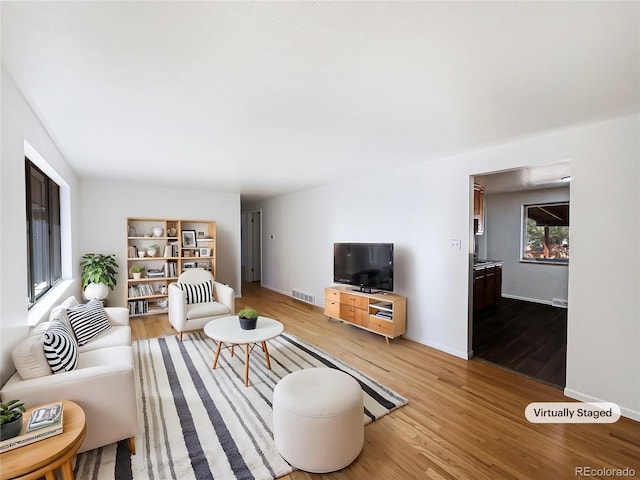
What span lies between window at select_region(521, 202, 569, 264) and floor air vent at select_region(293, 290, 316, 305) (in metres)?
4.44

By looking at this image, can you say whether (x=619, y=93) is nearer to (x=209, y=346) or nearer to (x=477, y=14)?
(x=477, y=14)

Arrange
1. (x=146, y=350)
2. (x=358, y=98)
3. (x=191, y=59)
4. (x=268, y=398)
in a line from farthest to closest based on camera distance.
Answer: (x=146, y=350), (x=268, y=398), (x=358, y=98), (x=191, y=59)

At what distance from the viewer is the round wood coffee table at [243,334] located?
2.72 metres

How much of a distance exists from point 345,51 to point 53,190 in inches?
160

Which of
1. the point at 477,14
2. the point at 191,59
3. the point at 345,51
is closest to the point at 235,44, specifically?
the point at 191,59

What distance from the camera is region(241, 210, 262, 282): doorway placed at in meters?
8.09

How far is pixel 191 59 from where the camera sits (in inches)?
60.2

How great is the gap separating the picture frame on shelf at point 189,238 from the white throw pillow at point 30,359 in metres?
3.89

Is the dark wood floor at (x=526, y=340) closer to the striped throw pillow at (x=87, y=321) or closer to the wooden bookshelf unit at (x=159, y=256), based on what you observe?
the striped throw pillow at (x=87, y=321)

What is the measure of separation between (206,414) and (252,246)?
6.22 metres

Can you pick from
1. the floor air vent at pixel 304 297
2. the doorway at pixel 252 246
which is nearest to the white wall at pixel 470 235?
the floor air vent at pixel 304 297

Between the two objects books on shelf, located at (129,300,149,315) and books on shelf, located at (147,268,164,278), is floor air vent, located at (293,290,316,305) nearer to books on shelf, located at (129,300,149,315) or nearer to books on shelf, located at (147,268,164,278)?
books on shelf, located at (147,268,164,278)

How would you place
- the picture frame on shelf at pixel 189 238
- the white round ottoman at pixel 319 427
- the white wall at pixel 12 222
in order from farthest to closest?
the picture frame on shelf at pixel 189 238 < the white round ottoman at pixel 319 427 < the white wall at pixel 12 222

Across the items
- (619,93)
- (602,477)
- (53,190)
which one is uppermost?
(619,93)
